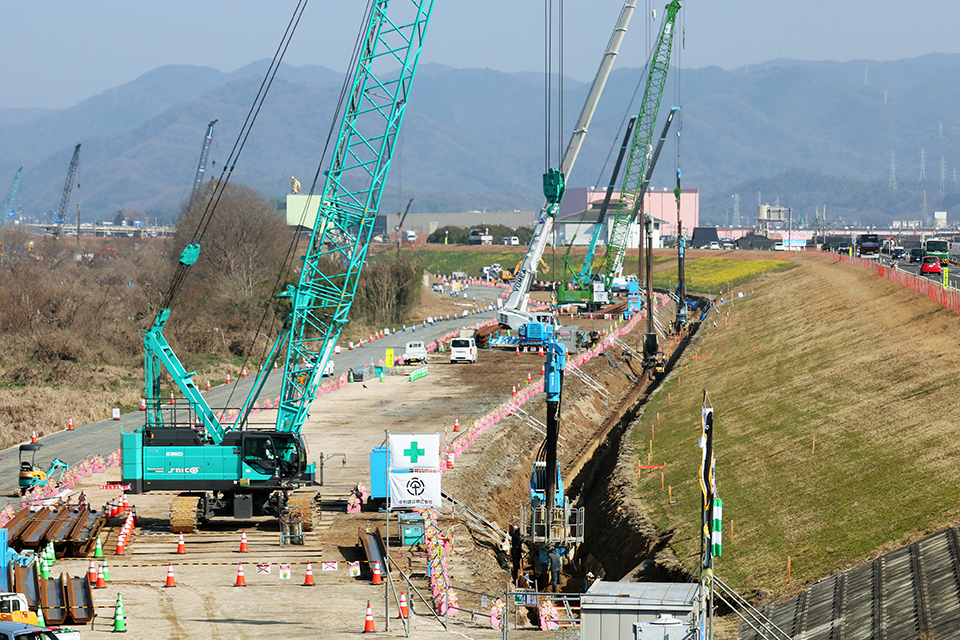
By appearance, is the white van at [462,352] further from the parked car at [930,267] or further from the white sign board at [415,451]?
the white sign board at [415,451]

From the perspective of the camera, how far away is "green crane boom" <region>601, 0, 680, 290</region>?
114m

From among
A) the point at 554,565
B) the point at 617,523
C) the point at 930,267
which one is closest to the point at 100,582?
the point at 554,565

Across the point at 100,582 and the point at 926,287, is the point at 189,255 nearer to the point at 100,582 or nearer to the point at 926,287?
the point at 100,582

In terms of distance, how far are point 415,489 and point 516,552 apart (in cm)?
442

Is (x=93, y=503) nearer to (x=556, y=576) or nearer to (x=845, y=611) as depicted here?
(x=556, y=576)

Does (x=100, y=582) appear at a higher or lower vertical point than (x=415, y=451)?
lower

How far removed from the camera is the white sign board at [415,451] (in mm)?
32094

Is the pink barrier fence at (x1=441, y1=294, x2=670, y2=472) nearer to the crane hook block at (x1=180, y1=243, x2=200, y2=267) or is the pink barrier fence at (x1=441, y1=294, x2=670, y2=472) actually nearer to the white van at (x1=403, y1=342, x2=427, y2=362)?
the white van at (x1=403, y1=342, x2=427, y2=362)

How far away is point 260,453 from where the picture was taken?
32.6 meters

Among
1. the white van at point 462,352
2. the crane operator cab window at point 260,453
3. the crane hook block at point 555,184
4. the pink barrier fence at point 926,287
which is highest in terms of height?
the crane hook block at point 555,184

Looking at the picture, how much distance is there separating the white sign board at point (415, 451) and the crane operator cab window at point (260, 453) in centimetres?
367

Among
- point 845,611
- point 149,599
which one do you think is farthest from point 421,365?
point 845,611

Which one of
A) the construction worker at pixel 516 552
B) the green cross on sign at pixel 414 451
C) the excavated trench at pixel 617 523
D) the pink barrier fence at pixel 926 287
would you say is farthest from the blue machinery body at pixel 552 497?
the pink barrier fence at pixel 926 287

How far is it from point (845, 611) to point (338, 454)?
1008 inches
